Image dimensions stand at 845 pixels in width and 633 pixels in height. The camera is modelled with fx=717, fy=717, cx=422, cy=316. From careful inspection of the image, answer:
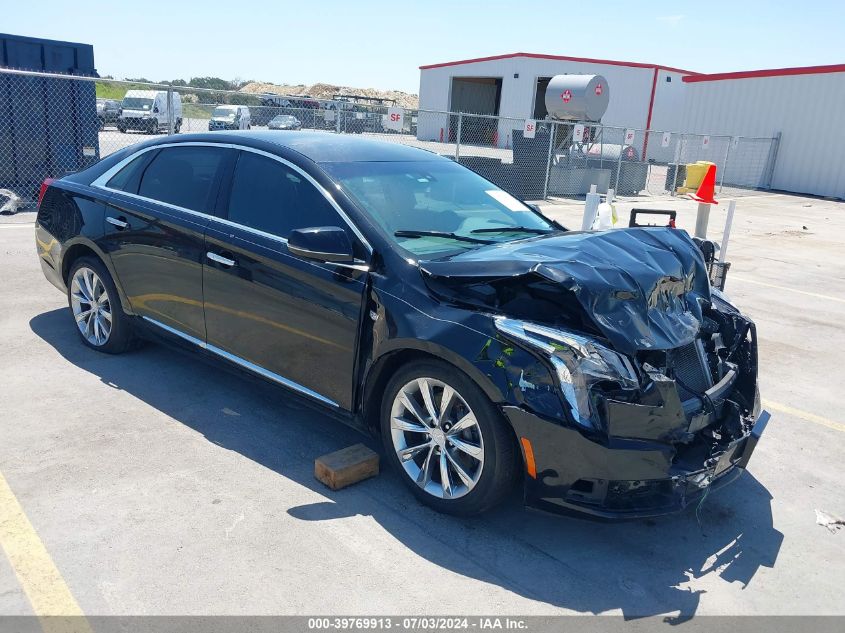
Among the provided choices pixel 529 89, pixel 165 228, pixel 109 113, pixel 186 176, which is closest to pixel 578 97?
pixel 186 176

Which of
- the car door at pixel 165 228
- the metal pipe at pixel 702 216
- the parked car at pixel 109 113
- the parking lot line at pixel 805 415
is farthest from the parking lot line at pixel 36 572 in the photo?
the parked car at pixel 109 113

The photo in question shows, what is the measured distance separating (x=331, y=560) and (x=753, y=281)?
27.6ft

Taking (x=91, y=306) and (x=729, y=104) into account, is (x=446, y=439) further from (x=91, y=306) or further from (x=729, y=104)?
(x=729, y=104)

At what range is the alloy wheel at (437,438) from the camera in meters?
3.29

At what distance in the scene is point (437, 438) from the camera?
3395 millimetres

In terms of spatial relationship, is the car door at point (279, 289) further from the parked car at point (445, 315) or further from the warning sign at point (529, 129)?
the warning sign at point (529, 129)

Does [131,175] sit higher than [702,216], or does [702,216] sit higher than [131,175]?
[131,175]

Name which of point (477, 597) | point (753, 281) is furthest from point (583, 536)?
point (753, 281)

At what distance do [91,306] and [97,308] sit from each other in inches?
3.2

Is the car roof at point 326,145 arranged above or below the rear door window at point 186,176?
above

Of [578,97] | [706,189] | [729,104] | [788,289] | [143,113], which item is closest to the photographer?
[706,189]

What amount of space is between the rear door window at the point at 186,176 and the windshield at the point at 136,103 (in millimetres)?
26598

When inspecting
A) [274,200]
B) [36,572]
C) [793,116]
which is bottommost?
[36,572]

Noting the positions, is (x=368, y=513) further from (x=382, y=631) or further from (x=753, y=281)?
(x=753, y=281)
